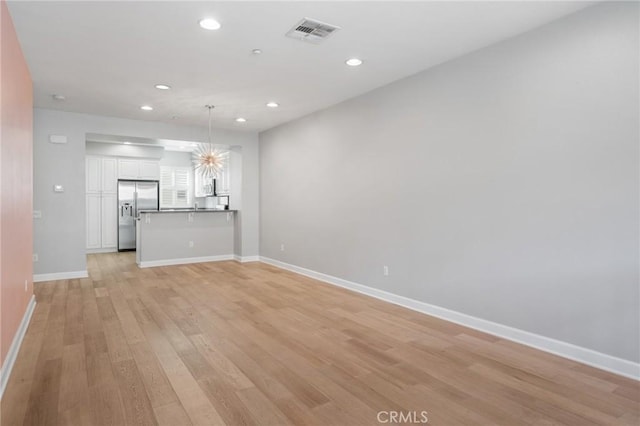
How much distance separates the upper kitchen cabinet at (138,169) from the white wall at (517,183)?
6.30 meters

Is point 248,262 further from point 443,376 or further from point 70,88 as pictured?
point 443,376

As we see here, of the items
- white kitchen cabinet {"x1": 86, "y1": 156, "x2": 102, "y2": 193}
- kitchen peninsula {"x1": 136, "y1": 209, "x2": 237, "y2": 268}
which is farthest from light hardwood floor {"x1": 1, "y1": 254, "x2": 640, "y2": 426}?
white kitchen cabinet {"x1": 86, "y1": 156, "x2": 102, "y2": 193}

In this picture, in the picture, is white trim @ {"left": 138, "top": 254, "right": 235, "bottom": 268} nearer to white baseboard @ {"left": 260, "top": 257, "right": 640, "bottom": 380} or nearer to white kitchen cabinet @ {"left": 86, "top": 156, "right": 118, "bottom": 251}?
white kitchen cabinet @ {"left": 86, "top": 156, "right": 118, "bottom": 251}

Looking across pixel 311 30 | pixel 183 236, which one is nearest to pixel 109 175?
pixel 183 236

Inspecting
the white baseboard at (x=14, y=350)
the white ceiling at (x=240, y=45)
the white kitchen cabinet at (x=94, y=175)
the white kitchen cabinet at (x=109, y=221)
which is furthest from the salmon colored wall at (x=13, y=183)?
the white kitchen cabinet at (x=109, y=221)

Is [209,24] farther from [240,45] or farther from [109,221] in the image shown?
[109,221]

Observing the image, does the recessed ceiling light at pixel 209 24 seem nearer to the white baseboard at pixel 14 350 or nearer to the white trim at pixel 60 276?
the white baseboard at pixel 14 350

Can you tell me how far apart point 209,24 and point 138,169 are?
719 centimetres

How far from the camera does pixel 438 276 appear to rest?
12.8 feet

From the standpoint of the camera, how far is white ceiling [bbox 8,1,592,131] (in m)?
2.80

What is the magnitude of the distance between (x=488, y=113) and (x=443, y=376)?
7.83ft

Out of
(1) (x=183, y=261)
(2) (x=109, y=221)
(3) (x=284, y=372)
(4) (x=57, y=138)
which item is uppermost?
(4) (x=57, y=138)

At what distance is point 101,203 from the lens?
28.6 feet

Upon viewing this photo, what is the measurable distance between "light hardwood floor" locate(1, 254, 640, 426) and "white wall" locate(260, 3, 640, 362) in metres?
0.44
